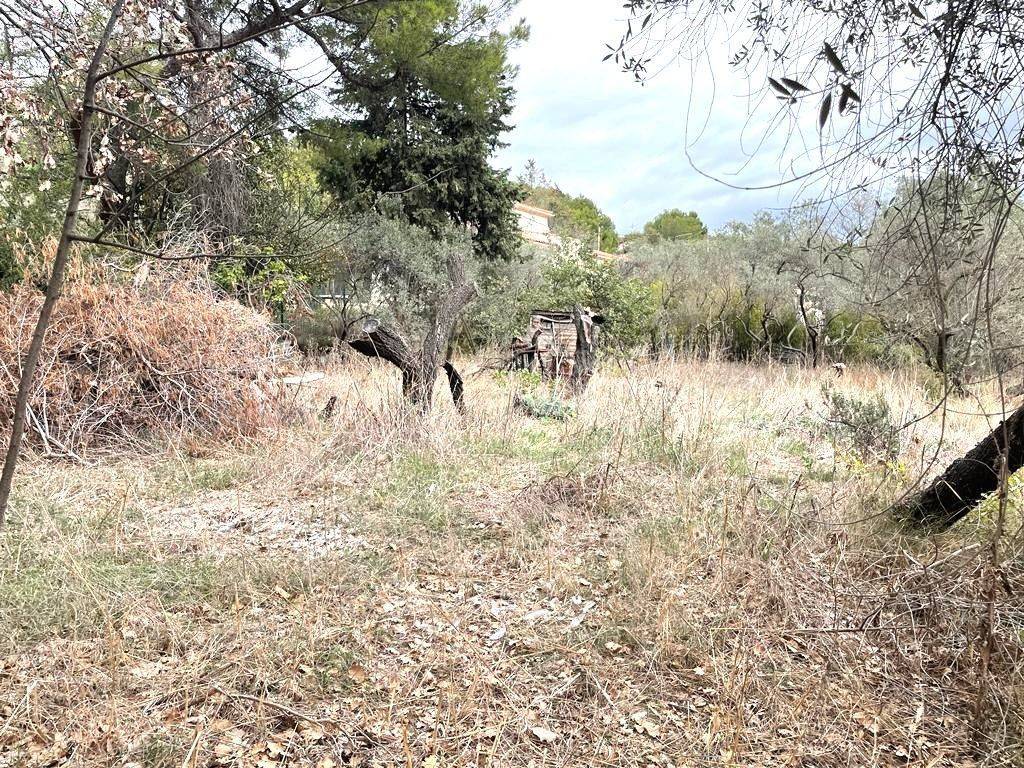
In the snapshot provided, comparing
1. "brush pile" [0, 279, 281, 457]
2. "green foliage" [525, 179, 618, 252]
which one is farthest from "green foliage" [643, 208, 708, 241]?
"brush pile" [0, 279, 281, 457]

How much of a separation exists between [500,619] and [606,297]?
1091 cm

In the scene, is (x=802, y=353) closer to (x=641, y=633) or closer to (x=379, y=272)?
(x=379, y=272)

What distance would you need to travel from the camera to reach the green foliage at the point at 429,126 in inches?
447

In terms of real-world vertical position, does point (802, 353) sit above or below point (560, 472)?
above

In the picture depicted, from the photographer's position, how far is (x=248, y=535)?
3.62m

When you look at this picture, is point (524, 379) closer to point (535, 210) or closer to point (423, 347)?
point (423, 347)

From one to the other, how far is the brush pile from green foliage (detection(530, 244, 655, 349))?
26.5ft

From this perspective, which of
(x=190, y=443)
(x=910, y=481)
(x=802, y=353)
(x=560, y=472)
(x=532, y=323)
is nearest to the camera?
(x=910, y=481)

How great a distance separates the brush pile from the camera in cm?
507

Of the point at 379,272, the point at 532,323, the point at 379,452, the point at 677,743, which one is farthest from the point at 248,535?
the point at 379,272

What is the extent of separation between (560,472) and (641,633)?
1.92m

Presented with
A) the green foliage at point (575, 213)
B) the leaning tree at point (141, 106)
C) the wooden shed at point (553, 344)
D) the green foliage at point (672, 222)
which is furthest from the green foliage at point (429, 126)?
the green foliage at point (672, 222)

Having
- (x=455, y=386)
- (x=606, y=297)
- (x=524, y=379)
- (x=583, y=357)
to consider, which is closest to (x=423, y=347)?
(x=455, y=386)

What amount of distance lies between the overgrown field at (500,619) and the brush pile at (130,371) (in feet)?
2.51
